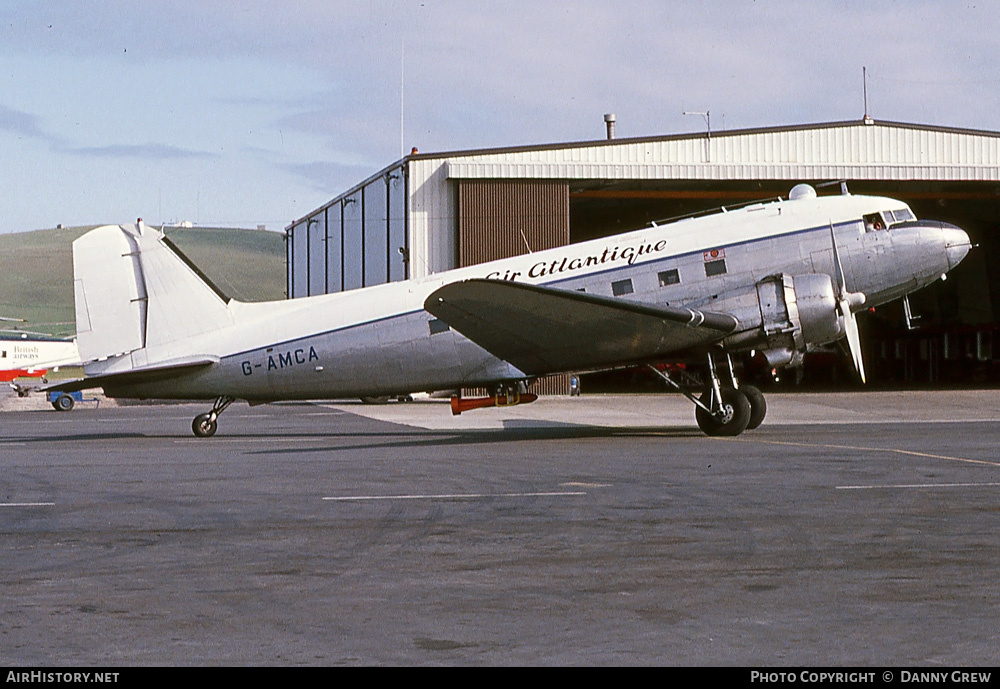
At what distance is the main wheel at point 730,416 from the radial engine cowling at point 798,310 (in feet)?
4.41

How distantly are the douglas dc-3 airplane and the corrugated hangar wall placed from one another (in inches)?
836

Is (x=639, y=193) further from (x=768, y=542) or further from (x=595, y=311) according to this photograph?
(x=768, y=542)

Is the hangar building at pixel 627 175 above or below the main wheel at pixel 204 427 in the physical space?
above

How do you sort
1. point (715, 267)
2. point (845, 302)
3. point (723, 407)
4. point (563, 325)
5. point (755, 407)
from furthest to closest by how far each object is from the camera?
point (755, 407)
point (715, 267)
point (723, 407)
point (845, 302)
point (563, 325)

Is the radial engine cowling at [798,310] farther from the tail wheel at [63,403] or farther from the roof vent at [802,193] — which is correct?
the tail wheel at [63,403]

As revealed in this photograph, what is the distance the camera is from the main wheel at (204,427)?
26.0 m

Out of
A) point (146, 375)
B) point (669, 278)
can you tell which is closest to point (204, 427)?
point (146, 375)

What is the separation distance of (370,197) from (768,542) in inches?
1797

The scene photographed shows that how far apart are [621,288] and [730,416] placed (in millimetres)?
3609

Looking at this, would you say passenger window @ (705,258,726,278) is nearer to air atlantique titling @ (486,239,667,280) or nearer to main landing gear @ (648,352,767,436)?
air atlantique titling @ (486,239,667,280)

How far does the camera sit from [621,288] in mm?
24750

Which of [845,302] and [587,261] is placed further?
[587,261]

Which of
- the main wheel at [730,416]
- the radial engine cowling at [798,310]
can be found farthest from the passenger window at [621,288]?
the main wheel at [730,416]

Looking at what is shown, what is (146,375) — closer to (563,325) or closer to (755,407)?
(563,325)
